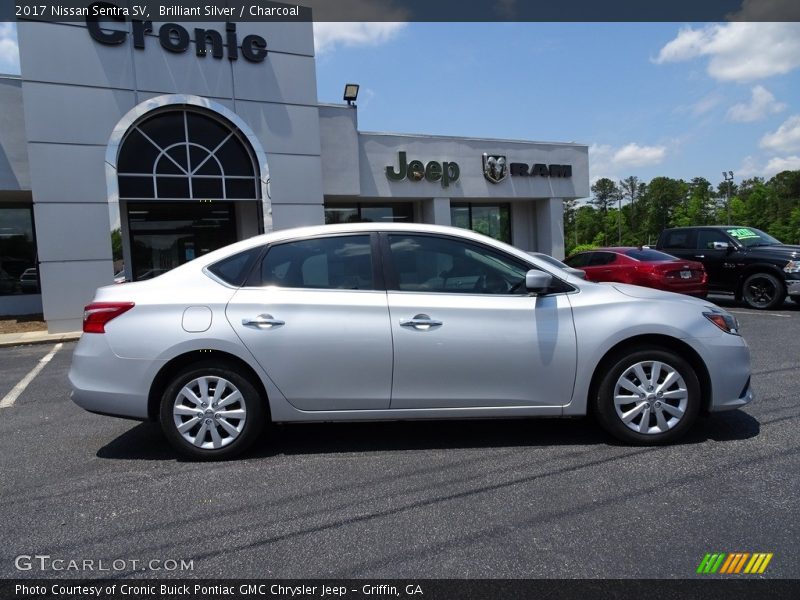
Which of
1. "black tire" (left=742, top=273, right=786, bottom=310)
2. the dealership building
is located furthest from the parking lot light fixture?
"black tire" (left=742, top=273, right=786, bottom=310)

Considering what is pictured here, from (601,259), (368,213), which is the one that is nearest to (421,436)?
(601,259)

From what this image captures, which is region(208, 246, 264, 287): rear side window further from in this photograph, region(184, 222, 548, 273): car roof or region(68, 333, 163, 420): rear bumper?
region(68, 333, 163, 420): rear bumper

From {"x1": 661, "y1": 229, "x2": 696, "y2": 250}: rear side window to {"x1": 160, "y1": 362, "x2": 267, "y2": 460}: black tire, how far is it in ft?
39.3

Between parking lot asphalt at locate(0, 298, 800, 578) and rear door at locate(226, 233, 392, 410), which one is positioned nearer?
parking lot asphalt at locate(0, 298, 800, 578)

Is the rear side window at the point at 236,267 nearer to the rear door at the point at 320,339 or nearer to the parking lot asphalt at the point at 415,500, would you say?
the rear door at the point at 320,339

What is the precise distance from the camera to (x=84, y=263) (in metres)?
12.5

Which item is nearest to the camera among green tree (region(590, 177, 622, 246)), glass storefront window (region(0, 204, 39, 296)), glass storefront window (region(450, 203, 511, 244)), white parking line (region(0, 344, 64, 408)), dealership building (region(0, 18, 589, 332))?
white parking line (region(0, 344, 64, 408))

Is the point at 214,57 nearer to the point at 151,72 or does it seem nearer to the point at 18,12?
the point at 151,72

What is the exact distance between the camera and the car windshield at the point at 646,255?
37.7ft

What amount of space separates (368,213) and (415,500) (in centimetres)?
1655

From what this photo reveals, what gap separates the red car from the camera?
36.1 ft

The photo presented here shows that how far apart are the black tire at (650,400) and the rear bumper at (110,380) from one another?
3.11 m

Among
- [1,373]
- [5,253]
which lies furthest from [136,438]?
[5,253]
